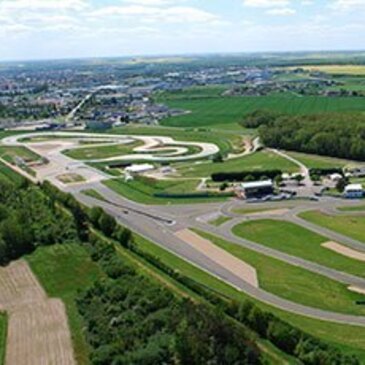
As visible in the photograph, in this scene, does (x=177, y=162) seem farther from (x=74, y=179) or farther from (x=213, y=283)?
(x=213, y=283)

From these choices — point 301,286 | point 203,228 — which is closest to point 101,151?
point 203,228

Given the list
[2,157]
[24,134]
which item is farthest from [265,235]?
[24,134]

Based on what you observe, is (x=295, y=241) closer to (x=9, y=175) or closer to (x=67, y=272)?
(x=67, y=272)

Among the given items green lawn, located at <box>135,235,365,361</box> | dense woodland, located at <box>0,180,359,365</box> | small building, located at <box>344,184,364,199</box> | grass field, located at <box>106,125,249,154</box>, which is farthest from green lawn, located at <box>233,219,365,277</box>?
grass field, located at <box>106,125,249,154</box>

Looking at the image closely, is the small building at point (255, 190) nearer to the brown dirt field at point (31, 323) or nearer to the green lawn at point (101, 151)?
the brown dirt field at point (31, 323)

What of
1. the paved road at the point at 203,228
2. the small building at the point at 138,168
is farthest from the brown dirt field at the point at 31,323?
the small building at the point at 138,168

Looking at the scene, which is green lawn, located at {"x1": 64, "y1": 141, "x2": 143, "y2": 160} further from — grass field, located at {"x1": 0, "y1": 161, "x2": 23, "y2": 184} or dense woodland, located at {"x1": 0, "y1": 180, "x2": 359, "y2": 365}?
dense woodland, located at {"x1": 0, "y1": 180, "x2": 359, "y2": 365}
